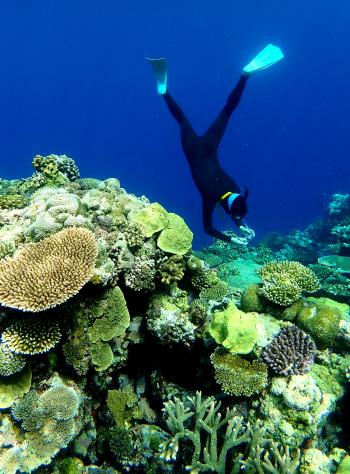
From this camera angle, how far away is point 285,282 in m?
5.49

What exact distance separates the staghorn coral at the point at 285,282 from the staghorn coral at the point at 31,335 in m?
3.24

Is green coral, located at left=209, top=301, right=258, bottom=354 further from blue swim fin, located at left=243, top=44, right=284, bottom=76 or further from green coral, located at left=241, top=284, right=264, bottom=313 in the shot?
blue swim fin, located at left=243, top=44, right=284, bottom=76

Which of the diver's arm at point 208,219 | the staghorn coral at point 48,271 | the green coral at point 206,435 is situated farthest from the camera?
the diver's arm at point 208,219

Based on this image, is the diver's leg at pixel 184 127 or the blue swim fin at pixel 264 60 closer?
the diver's leg at pixel 184 127


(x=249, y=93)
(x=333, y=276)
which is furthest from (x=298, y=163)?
(x=333, y=276)

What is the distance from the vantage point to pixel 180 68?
130875mm

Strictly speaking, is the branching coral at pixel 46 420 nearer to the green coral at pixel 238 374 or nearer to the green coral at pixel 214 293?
the green coral at pixel 238 374

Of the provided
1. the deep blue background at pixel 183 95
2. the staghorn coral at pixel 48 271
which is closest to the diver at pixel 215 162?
the staghorn coral at pixel 48 271

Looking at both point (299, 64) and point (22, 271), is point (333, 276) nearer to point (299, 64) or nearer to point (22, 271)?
point (22, 271)

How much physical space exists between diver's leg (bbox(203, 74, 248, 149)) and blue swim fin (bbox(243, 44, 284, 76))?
26 cm

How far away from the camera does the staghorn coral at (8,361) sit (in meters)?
4.03

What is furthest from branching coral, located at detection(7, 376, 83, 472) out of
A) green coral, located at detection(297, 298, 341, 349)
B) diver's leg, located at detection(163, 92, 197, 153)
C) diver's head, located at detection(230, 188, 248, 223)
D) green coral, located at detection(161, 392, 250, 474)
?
diver's leg, located at detection(163, 92, 197, 153)

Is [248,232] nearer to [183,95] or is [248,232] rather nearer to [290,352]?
[290,352]

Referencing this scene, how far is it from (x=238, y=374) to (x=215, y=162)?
5034 millimetres
